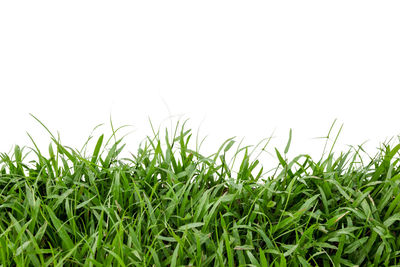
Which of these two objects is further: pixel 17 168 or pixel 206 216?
pixel 17 168

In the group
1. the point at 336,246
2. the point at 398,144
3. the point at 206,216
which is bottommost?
the point at 336,246

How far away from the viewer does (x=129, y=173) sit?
103 inches

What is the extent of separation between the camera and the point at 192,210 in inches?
90.3

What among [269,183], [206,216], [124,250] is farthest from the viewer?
[269,183]

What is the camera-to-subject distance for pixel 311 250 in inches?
89.0

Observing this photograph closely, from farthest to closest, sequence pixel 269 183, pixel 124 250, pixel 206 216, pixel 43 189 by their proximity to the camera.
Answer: pixel 43 189, pixel 269 183, pixel 206 216, pixel 124 250

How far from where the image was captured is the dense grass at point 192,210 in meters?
2.11

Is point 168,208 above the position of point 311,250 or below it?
above

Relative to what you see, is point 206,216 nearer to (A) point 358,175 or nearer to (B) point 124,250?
(B) point 124,250

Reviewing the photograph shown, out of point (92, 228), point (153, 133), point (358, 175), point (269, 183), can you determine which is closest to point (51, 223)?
point (92, 228)

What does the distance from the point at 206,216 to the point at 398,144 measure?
3.27 ft

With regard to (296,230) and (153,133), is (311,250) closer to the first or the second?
(296,230)

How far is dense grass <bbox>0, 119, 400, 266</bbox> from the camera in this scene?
211 cm

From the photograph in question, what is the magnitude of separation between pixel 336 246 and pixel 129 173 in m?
0.95
